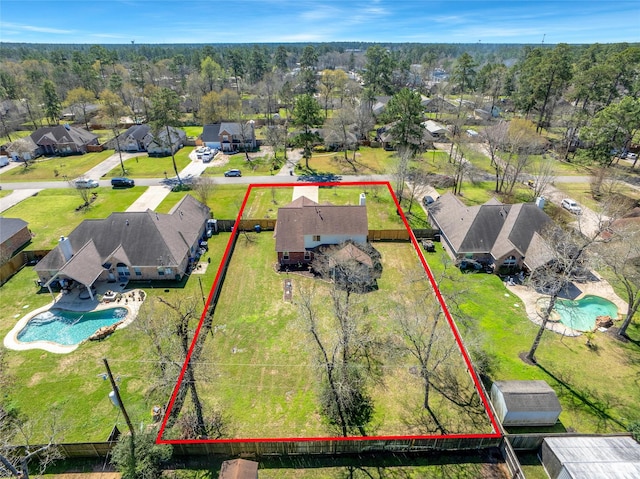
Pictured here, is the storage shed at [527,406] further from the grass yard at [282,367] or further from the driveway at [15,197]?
the driveway at [15,197]

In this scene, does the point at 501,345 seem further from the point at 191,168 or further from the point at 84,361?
the point at 191,168

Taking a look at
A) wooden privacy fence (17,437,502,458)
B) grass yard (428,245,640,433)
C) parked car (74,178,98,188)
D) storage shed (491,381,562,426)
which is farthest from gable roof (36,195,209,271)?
storage shed (491,381,562,426)

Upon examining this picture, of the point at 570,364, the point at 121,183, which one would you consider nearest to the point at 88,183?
the point at 121,183

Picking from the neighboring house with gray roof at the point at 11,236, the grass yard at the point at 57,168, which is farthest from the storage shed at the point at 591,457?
the grass yard at the point at 57,168

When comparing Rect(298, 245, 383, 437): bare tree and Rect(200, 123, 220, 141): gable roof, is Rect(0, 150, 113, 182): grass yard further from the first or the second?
Rect(298, 245, 383, 437): bare tree

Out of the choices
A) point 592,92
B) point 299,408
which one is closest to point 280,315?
point 299,408
